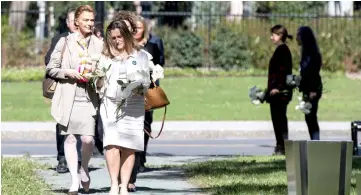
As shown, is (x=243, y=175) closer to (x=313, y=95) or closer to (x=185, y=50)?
(x=313, y=95)

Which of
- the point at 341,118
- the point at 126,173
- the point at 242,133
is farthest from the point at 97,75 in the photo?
the point at 341,118

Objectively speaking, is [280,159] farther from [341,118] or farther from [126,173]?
[341,118]

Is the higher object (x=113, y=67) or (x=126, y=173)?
(x=113, y=67)

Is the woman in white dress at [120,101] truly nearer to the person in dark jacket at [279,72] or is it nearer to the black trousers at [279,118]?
the person in dark jacket at [279,72]

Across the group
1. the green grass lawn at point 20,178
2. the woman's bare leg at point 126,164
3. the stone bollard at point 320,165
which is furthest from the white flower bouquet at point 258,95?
the stone bollard at point 320,165

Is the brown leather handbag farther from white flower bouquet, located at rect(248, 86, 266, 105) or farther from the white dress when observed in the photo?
white flower bouquet, located at rect(248, 86, 266, 105)

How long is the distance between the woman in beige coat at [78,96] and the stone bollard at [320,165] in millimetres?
3262

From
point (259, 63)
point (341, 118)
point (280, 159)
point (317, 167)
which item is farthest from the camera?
point (259, 63)

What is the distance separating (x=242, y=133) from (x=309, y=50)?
16.1 ft

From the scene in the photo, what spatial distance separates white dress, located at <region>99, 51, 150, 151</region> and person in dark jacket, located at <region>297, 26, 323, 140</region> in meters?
5.35

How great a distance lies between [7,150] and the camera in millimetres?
16391

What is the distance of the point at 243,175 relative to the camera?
11.6 m

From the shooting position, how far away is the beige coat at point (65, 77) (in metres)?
10.1

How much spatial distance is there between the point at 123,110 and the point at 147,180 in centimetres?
225
